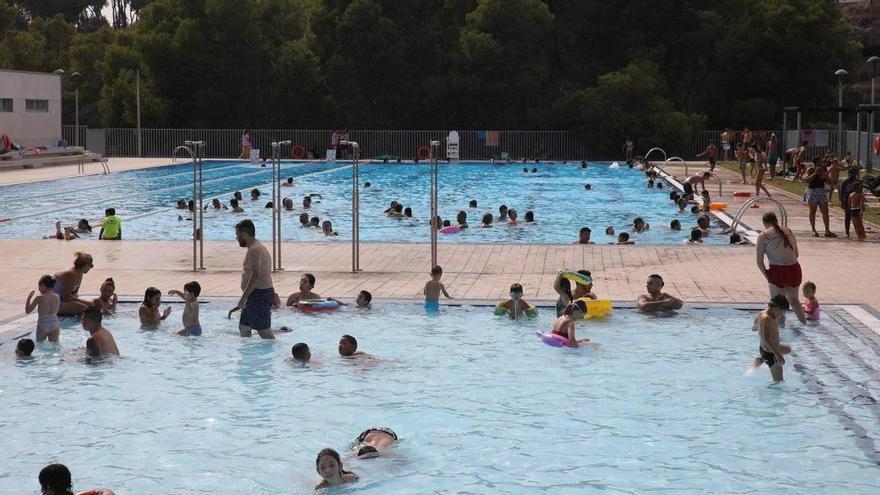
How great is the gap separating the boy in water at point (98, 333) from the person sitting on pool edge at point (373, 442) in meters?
3.60

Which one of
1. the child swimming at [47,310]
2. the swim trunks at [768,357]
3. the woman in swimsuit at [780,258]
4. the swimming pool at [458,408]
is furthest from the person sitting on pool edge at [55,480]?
the woman in swimsuit at [780,258]

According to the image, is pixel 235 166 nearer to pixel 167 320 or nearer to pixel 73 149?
pixel 73 149

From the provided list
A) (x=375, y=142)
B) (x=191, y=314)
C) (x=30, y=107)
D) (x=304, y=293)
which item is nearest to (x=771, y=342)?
(x=304, y=293)

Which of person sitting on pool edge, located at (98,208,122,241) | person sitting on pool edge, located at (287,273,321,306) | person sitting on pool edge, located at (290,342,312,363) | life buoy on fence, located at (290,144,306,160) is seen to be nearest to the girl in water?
person sitting on pool edge, located at (290,342,312,363)

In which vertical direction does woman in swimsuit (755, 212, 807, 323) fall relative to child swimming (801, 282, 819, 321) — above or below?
above

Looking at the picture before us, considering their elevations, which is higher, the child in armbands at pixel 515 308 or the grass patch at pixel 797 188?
the grass patch at pixel 797 188

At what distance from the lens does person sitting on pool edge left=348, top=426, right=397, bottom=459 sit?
9922mm

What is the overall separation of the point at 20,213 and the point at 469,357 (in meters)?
19.2

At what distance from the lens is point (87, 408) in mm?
11438

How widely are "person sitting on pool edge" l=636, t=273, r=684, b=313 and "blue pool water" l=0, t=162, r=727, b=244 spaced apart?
8672 millimetres

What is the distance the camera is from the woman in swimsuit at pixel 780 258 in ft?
44.4

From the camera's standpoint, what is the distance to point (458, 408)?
11602 mm

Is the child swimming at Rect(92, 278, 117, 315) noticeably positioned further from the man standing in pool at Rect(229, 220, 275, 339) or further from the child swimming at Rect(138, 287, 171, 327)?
the man standing in pool at Rect(229, 220, 275, 339)

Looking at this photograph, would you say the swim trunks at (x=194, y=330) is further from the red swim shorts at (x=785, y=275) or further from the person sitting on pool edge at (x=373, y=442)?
the red swim shorts at (x=785, y=275)
